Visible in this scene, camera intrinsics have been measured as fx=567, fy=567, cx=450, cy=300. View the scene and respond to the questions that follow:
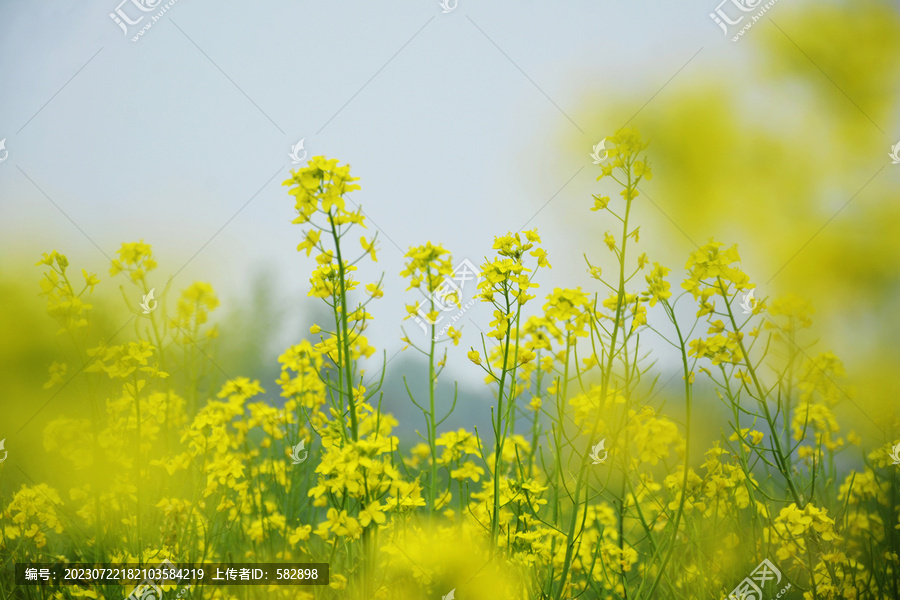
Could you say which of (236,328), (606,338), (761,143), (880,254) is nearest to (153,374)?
(606,338)

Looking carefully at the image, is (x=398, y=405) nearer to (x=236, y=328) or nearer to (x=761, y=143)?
(x=236, y=328)

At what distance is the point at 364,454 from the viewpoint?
150 cm

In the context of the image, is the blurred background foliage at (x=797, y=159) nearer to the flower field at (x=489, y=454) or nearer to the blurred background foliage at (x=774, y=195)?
the blurred background foliage at (x=774, y=195)

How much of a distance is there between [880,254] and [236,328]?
207 inches

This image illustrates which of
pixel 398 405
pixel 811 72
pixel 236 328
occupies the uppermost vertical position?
pixel 811 72

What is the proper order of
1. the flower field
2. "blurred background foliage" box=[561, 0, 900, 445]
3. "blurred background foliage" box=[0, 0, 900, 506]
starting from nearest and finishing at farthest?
the flower field
"blurred background foliage" box=[0, 0, 900, 506]
"blurred background foliage" box=[561, 0, 900, 445]

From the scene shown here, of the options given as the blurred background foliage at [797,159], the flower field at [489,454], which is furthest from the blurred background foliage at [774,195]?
the flower field at [489,454]
